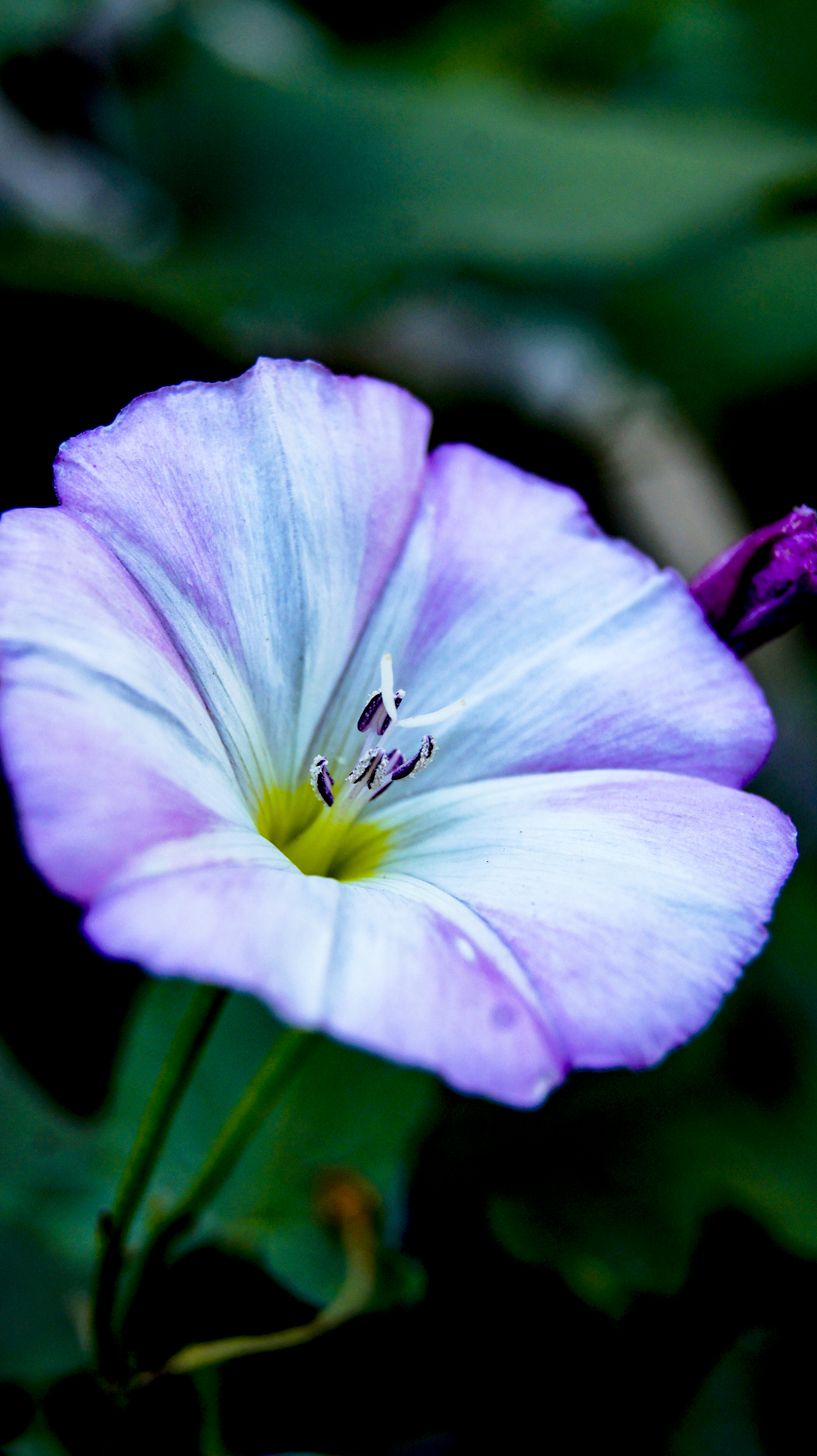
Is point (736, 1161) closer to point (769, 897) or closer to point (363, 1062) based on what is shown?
point (363, 1062)

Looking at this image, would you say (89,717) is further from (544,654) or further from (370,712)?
(544,654)

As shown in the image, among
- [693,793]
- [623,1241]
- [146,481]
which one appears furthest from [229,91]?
[623,1241]

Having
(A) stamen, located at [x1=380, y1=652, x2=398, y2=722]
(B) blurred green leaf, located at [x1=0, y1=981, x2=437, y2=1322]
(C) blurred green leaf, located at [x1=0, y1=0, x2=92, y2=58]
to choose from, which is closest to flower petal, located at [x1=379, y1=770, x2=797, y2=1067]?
(A) stamen, located at [x1=380, y1=652, x2=398, y2=722]

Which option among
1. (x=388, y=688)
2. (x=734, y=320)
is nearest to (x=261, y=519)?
(x=388, y=688)

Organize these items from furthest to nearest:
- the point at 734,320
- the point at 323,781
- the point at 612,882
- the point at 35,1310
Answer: the point at 734,320 < the point at 35,1310 < the point at 323,781 < the point at 612,882

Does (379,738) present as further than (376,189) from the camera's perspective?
No

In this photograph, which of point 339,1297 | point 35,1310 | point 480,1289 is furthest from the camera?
point 480,1289

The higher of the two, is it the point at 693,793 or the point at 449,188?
the point at 449,188

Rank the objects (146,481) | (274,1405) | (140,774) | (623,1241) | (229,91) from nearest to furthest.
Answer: (140,774), (146,481), (274,1405), (623,1241), (229,91)

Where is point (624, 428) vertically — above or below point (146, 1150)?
above
